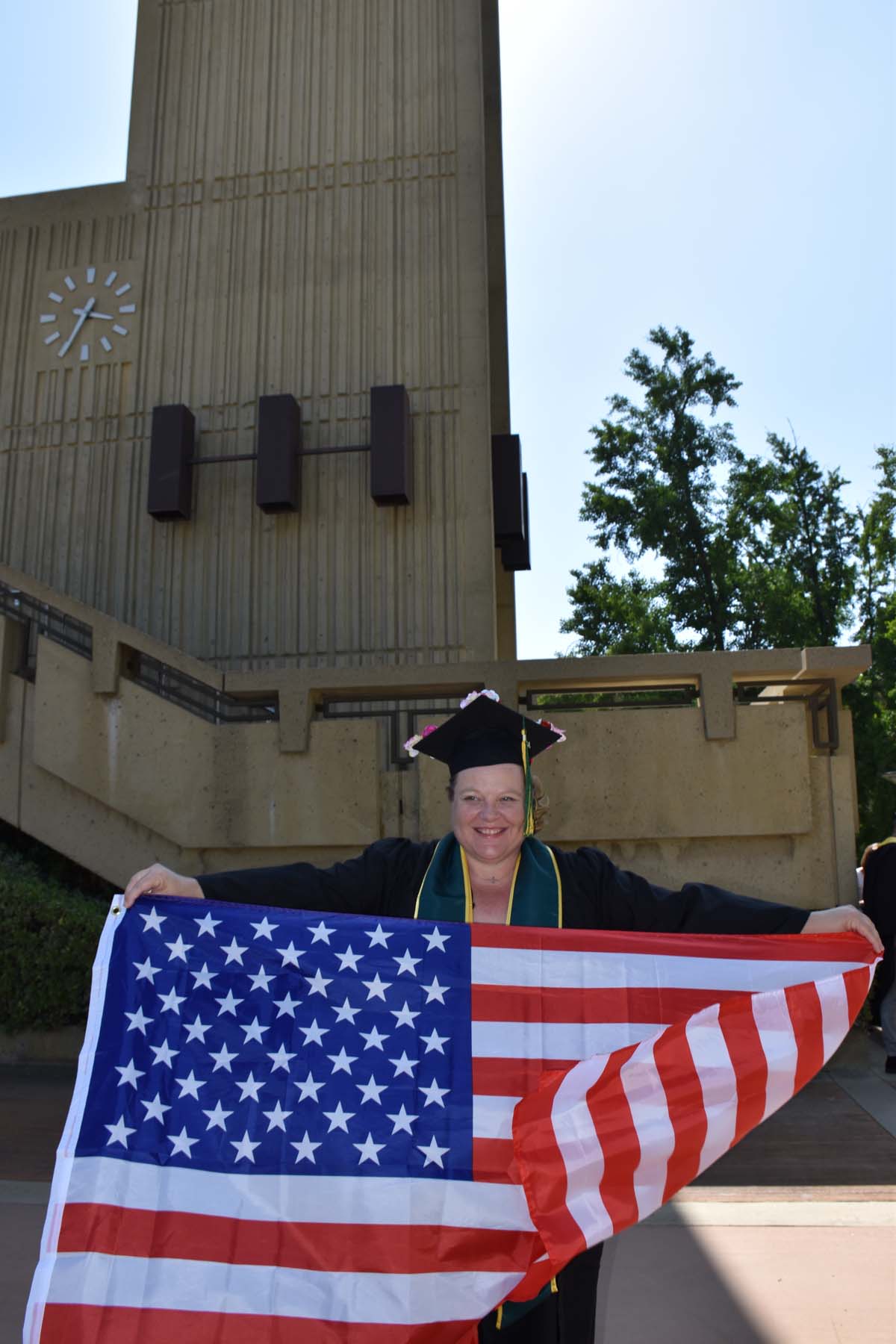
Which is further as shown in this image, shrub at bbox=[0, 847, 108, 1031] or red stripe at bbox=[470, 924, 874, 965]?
shrub at bbox=[0, 847, 108, 1031]

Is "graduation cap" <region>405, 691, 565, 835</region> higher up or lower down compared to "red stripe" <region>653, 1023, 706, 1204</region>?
higher up

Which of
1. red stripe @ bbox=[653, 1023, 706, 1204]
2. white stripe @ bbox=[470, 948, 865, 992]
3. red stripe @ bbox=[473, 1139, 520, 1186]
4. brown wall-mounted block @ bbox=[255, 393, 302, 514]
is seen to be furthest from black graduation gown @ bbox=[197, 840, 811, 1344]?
brown wall-mounted block @ bbox=[255, 393, 302, 514]

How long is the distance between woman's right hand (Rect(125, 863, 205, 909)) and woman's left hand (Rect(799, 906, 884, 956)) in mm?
1962

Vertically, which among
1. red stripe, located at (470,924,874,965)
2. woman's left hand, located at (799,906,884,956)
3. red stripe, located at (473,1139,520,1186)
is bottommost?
red stripe, located at (473,1139,520,1186)

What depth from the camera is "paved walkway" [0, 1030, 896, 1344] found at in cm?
384

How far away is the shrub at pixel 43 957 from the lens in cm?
820

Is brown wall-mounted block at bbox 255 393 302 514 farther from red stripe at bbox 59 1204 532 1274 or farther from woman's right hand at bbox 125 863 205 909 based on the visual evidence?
red stripe at bbox 59 1204 532 1274

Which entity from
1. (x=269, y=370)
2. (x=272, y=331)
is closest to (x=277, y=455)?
(x=269, y=370)

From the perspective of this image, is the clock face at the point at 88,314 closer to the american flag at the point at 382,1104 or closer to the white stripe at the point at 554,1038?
the american flag at the point at 382,1104

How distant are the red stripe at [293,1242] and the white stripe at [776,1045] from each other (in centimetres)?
89

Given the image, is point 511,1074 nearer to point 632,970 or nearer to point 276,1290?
point 632,970

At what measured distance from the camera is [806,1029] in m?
3.46

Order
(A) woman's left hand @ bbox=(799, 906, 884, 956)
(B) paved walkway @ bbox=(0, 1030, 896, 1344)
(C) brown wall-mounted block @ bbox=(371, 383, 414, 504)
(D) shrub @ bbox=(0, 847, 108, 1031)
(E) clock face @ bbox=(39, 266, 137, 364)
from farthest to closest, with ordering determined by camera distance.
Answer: (E) clock face @ bbox=(39, 266, 137, 364) → (C) brown wall-mounted block @ bbox=(371, 383, 414, 504) → (D) shrub @ bbox=(0, 847, 108, 1031) → (B) paved walkway @ bbox=(0, 1030, 896, 1344) → (A) woman's left hand @ bbox=(799, 906, 884, 956)

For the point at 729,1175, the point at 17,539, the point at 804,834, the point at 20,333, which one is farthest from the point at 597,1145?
the point at 20,333
